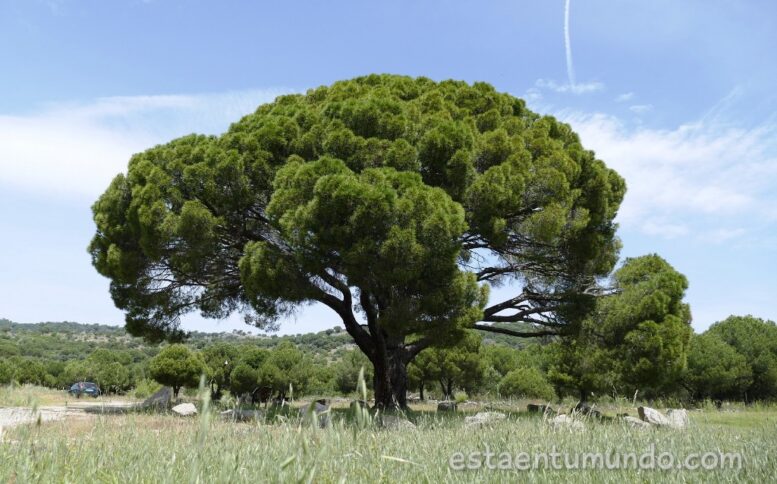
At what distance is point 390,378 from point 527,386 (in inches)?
688

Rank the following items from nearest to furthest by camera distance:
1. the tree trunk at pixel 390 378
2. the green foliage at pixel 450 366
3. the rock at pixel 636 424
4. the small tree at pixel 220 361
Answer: the rock at pixel 636 424, the tree trunk at pixel 390 378, the small tree at pixel 220 361, the green foliage at pixel 450 366

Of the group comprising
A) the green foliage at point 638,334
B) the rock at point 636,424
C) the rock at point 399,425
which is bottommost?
the rock at point 636,424

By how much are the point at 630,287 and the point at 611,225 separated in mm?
1842

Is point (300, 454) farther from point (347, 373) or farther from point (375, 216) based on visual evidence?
point (347, 373)

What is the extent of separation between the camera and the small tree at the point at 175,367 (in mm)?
21141

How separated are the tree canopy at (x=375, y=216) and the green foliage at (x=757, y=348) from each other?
62.2 ft

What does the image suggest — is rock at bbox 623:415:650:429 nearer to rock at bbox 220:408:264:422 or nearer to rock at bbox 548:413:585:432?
rock at bbox 548:413:585:432

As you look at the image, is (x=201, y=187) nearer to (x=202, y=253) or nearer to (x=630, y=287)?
(x=202, y=253)

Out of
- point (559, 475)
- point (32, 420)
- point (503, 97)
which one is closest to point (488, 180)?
point (503, 97)

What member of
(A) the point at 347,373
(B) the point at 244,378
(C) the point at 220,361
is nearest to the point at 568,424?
(B) the point at 244,378

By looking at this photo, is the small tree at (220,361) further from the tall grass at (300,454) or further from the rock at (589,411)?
the tall grass at (300,454)

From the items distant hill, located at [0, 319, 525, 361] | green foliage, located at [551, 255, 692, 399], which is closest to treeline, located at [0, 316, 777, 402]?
distant hill, located at [0, 319, 525, 361]

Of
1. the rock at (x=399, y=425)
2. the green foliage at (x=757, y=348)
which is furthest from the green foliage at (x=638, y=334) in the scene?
the green foliage at (x=757, y=348)

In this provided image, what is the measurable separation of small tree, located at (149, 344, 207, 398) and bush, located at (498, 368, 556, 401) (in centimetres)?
1611
